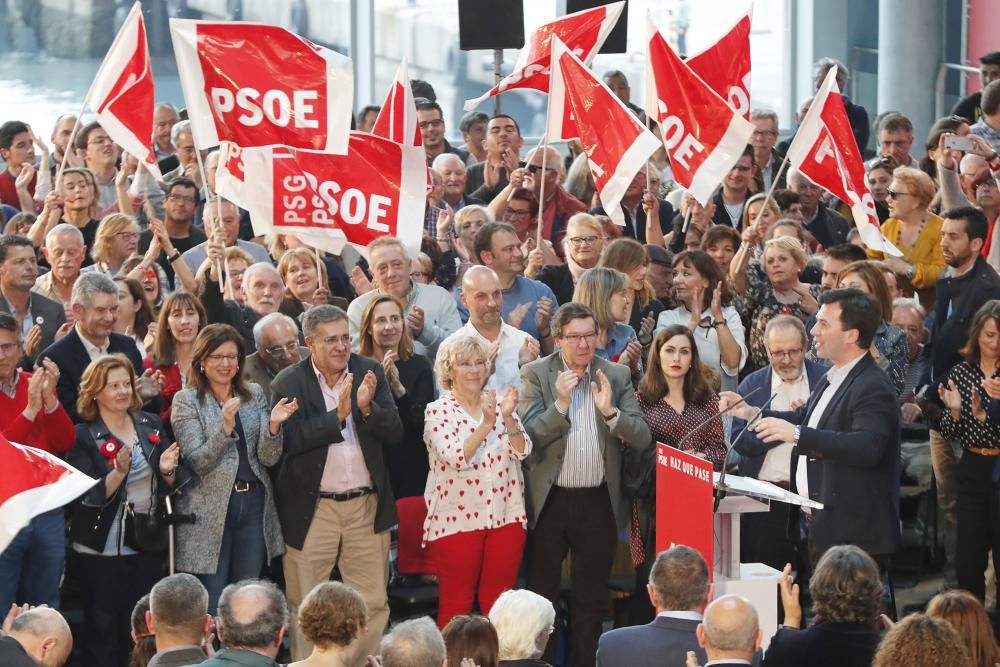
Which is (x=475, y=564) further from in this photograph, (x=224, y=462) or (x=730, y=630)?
(x=730, y=630)

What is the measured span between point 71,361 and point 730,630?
4253 mm

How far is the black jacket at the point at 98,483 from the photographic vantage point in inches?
335

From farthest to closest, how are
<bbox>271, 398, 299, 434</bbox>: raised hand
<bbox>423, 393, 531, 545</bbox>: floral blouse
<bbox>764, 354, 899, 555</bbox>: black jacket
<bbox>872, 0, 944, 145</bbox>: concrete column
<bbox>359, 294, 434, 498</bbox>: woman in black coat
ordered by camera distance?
1. <bbox>872, 0, 944, 145</bbox>: concrete column
2. <bbox>359, 294, 434, 498</bbox>: woman in black coat
3. <bbox>423, 393, 531, 545</bbox>: floral blouse
4. <bbox>271, 398, 299, 434</bbox>: raised hand
5. <bbox>764, 354, 899, 555</bbox>: black jacket

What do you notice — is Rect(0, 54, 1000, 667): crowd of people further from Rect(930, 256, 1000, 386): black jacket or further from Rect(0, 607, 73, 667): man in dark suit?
Rect(0, 607, 73, 667): man in dark suit

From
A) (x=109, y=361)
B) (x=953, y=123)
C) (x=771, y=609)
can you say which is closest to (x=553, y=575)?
(x=771, y=609)

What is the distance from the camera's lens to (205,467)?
8.64 m

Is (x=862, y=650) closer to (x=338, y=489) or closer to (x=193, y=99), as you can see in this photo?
(x=338, y=489)

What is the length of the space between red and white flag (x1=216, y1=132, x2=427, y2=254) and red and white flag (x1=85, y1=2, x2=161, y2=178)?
2.80 ft

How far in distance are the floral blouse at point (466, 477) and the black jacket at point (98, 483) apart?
1.25 m

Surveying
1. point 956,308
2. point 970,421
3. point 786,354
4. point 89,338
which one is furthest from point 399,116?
point 970,421

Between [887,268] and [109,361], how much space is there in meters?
4.66

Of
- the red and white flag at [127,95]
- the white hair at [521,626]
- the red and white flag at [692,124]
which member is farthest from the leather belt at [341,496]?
the red and white flag at [692,124]

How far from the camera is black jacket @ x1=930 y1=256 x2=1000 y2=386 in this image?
9.98 meters

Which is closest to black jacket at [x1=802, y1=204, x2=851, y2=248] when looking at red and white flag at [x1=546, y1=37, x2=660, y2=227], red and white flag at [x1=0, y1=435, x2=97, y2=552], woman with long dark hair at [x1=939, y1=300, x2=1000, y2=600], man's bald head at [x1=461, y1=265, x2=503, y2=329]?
red and white flag at [x1=546, y1=37, x2=660, y2=227]
